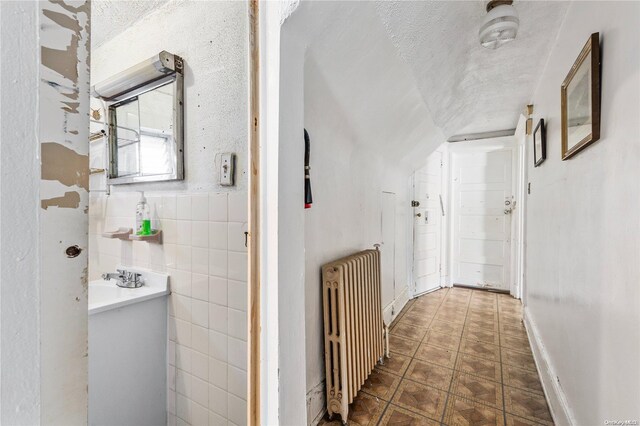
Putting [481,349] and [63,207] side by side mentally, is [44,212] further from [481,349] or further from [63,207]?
[481,349]

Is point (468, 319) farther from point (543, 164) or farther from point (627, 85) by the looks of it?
point (627, 85)

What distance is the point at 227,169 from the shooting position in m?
1.23

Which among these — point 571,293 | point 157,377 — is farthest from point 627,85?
point 157,377

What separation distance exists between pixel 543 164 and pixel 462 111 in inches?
46.0

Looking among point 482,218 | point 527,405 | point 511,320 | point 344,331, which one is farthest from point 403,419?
point 482,218

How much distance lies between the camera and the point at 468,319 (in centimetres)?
284

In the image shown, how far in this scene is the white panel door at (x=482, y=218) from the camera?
12.3ft

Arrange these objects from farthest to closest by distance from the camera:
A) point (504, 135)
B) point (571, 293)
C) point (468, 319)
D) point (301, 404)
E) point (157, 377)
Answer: point (504, 135) → point (468, 319) → point (157, 377) → point (571, 293) → point (301, 404)

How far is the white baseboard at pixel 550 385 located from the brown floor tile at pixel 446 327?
21.3 inches

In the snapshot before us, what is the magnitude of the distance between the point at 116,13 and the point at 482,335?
3481 millimetres

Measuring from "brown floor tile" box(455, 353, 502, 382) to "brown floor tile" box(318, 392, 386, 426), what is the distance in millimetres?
718

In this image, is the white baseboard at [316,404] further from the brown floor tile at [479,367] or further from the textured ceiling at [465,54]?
the textured ceiling at [465,54]

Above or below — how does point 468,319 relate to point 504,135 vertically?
below

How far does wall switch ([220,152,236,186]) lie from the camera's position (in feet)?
4.04
